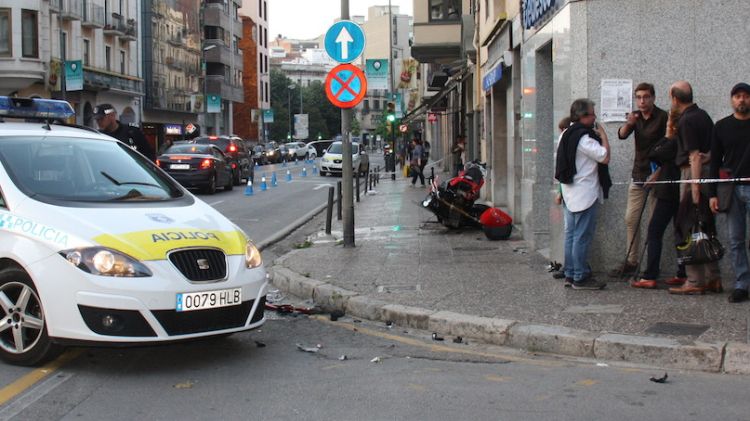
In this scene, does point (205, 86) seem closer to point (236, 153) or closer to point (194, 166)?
point (236, 153)

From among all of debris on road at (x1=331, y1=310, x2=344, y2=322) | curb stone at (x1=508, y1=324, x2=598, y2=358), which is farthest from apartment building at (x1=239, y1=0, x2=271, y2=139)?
curb stone at (x1=508, y1=324, x2=598, y2=358)

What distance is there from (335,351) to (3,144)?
3000 millimetres

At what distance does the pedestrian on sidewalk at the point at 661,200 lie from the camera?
783cm

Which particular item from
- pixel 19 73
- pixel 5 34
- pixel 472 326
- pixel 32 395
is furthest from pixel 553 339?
pixel 5 34

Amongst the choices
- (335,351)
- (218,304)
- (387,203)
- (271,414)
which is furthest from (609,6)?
(387,203)

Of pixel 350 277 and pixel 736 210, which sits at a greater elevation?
pixel 736 210

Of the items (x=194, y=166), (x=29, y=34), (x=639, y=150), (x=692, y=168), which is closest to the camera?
(x=692, y=168)

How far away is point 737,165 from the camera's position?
7094 mm

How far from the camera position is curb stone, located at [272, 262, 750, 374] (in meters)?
5.70

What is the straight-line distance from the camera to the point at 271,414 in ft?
15.3

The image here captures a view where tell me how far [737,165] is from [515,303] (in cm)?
230

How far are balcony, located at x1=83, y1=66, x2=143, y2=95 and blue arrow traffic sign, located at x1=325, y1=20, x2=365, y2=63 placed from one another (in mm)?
36325

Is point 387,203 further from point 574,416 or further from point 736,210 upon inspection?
point 574,416

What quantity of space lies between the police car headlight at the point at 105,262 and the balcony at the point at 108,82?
4211cm
